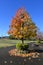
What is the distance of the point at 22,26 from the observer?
86.0 feet

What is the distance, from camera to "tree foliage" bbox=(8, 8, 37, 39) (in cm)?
2581

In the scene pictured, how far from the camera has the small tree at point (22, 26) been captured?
25812 mm

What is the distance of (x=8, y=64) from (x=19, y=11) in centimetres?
1411

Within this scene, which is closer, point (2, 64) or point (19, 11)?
point (2, 64)

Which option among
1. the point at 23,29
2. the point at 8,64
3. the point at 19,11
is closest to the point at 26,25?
the point at 23,29

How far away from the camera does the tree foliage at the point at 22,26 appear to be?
2581 cm

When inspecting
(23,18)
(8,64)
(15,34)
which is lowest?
(8,64)

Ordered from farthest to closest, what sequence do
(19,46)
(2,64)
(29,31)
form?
1. (29,31)
2. (19,46)
3. (2,64)

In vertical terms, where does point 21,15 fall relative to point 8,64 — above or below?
above

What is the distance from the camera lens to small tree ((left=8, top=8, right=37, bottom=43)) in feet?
84.7

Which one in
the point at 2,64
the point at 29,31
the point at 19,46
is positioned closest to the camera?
the point at 2,64

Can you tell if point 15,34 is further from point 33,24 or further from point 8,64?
point 8,64

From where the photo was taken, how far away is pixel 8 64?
14078 mm

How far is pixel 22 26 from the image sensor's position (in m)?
26.2
